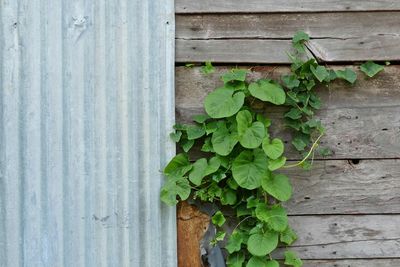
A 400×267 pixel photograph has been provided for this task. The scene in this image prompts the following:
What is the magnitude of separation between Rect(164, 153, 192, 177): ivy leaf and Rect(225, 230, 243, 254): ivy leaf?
1.14ft

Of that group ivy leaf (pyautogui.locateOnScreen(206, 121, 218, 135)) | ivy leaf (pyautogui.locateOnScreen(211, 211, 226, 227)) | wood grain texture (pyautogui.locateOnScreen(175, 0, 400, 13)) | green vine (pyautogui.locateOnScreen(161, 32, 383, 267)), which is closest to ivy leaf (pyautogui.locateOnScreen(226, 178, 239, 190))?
green vine (pyautogui.locateOnScreen(161, 32, 383, 267))

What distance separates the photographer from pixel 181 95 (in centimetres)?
253

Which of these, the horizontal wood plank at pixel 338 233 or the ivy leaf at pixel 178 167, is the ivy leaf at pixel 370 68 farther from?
the ivy leaf at pixel 178 167

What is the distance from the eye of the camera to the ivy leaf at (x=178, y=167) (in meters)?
2.43

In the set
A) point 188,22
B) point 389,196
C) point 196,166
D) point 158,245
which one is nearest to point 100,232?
point 158,245

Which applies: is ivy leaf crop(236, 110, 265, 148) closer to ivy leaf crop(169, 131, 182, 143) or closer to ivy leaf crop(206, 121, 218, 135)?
ivy leaf crop(206, 121, 218, 135)

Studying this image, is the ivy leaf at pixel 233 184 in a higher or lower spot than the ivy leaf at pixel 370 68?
lower

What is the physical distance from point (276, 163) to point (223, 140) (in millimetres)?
248

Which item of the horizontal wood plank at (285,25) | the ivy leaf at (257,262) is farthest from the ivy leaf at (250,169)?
the horizontal wood plank at (285,25)

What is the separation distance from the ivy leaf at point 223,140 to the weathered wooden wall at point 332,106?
18 cm

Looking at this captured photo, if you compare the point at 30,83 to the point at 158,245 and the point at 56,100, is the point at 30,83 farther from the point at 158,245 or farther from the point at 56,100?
the point at 158,245

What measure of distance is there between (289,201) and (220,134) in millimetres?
446

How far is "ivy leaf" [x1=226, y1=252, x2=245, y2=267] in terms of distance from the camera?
2441mm

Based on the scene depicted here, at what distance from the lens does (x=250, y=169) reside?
2.39 meters
